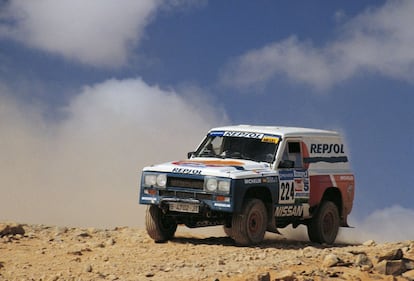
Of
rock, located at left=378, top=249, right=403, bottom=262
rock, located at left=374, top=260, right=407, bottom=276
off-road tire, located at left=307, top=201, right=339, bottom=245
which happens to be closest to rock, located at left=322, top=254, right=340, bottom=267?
rock, located at left=374, top=260, right=407, bottom=276

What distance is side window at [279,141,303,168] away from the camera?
1786cm

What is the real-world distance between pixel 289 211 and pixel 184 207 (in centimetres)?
242

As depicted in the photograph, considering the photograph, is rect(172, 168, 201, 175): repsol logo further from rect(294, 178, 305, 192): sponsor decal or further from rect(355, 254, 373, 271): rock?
rect(355, 254, 373, 271): rock

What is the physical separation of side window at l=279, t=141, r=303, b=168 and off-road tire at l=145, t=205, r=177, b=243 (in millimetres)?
2438

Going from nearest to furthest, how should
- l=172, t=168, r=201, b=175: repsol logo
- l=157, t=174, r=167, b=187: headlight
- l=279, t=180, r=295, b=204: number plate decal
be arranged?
l=172, t=168, r=201, b=175: repsol logo → l=157, t=174, r=167, b=187: headlight → l=279, t=180, r=295, b=204: number plate decal

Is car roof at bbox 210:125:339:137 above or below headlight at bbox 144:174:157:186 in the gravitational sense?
above

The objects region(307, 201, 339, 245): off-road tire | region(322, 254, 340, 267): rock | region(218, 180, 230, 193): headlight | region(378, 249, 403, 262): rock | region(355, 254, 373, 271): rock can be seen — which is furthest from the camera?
region(307, 201, 339, 245): off-road tire

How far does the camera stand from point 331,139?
19984 mm

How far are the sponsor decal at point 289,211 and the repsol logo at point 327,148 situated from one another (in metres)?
1.34

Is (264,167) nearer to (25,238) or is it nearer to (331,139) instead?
(331,139)

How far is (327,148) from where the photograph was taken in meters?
19.7

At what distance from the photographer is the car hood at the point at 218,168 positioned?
16.5 metres

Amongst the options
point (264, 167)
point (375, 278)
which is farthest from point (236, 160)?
point (375, 278)

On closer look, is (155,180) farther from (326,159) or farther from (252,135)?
(326,159)
